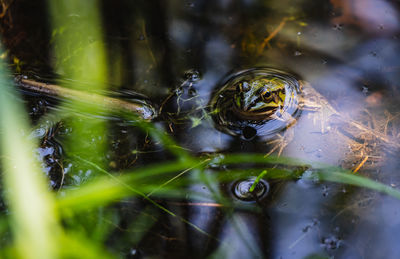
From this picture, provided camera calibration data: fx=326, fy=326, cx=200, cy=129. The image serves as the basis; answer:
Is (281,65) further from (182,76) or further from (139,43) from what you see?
(139,43)

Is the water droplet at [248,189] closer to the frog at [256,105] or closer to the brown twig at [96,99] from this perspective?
the frog at [256,105]

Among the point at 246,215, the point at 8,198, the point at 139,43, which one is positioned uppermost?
the point at 139,43

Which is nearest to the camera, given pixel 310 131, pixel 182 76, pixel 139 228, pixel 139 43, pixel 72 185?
pixel 139 228

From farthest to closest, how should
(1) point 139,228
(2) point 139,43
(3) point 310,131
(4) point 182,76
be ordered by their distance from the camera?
(2) point 139,43
(4) point 182,76
(3) point 310,131
(1) point 139,228

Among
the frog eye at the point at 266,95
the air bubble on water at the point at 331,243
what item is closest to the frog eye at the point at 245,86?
the frog eye at the point at 266,95

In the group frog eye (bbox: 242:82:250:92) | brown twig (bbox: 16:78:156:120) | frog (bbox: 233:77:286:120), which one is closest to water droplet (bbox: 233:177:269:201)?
frog (bbox: 233:77:286:120)

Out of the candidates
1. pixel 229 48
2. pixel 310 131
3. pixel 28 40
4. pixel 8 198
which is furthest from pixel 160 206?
pixel 28 40

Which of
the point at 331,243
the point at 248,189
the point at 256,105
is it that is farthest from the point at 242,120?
the point at 331,243
